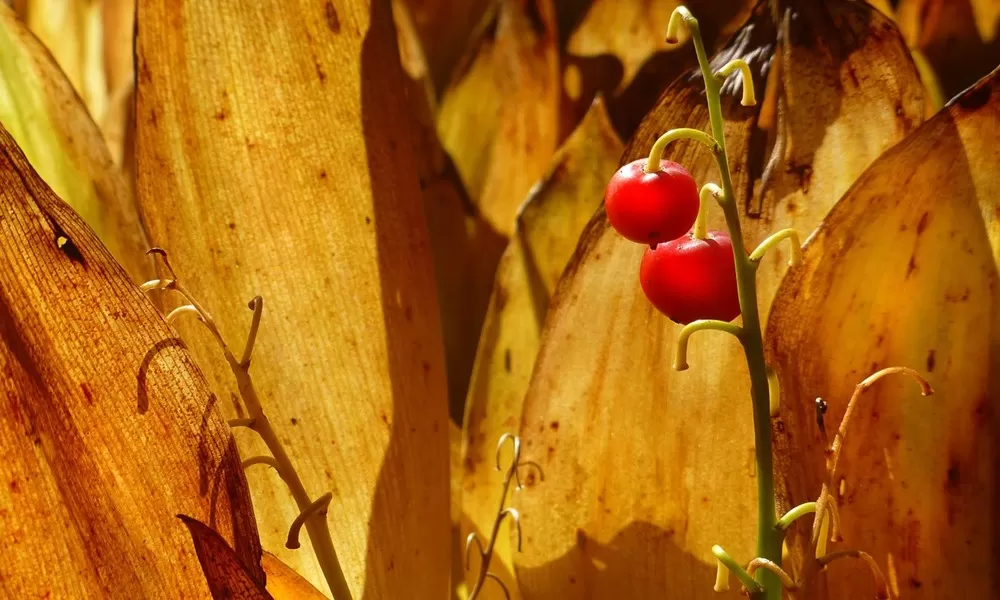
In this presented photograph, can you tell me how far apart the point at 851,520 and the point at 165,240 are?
8.5 inches

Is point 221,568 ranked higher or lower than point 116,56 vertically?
lower

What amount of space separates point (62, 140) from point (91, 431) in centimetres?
15

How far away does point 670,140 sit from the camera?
0.64 feet

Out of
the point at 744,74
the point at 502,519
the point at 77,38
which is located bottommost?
the point at 502,519

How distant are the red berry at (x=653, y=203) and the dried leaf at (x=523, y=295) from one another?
0.41ft

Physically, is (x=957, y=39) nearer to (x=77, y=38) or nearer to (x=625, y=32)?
(x=625, y=32)

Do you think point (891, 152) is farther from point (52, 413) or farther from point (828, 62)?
point (52, 413)

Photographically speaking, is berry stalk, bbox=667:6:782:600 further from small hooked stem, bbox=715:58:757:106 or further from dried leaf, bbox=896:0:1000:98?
dried leaf, bbox=896:0:1000:98

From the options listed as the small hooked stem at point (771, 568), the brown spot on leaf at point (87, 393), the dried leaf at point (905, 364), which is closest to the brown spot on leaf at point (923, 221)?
the dried leaf at point (905, 364)

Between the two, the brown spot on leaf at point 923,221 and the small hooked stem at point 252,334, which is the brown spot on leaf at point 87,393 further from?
the brown spot on leaf at point 923,221

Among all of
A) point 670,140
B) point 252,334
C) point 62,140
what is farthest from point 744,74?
point 62,140

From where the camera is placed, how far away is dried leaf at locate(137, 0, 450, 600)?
0.30 m

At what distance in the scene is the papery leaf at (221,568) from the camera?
206 mm

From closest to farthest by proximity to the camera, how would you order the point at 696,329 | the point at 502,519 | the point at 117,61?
the point at 696,329 < the point at 502,519 < the point at 117,61
